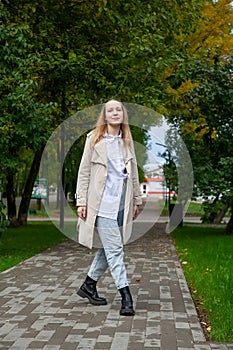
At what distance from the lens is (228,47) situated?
20.8 m

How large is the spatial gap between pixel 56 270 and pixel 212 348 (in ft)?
16.5

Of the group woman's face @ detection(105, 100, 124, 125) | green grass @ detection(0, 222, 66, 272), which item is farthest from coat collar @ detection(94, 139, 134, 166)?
green grass @ detection(0, 222, 66, 272)

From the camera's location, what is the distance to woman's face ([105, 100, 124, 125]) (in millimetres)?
6453

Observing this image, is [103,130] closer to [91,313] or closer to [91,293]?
[91,293]

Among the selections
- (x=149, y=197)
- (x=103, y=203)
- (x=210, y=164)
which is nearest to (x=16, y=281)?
(x=103, y=203)

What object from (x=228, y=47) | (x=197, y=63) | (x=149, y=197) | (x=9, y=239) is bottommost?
(x=9, y=239)

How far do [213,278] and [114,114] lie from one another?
11.2 ft

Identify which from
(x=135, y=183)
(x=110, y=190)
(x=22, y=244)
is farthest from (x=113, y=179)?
(x=22, y=244)

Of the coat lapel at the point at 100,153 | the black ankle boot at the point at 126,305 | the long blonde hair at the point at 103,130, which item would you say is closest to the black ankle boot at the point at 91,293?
the black ankle boot at the point at 126,305

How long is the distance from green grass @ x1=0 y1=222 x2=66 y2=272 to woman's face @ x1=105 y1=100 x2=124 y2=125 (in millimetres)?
4147

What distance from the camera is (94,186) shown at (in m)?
6.41

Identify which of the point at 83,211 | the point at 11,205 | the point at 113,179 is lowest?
the point at 11,205

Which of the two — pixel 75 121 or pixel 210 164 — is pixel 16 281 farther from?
pixel 210 164

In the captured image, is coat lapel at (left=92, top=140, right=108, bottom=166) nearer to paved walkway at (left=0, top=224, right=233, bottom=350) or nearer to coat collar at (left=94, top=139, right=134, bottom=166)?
coat collar at (left=94, top=139, right=134, bottom=166)
